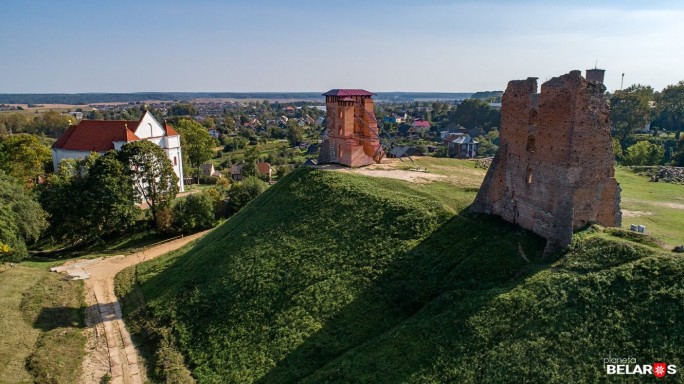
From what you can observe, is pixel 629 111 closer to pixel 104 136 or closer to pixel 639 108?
pixel 639 108

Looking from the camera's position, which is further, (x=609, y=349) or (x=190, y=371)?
(x=190, y=371)

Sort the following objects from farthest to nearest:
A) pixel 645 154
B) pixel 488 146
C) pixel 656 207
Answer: pixel 488 146 → pixel 645 154 → pixel 656 207

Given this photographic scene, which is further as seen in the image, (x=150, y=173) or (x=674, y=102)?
(x=674, y=102)

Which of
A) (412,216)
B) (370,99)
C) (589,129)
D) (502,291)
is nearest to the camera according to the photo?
(502,291)

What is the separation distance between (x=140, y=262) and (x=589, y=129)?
98.9ft

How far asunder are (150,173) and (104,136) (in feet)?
56.2

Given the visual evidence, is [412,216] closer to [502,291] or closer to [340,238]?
[340,238]

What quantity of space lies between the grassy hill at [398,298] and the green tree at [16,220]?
8.13m

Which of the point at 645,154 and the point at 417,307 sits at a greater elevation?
the point at 645,154

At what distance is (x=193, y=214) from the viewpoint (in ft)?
133

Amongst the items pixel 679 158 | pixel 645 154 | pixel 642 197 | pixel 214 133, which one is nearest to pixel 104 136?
pixel 642 197

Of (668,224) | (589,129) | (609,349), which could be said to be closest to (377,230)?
(589,129)

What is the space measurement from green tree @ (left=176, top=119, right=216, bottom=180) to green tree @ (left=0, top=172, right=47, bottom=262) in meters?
31.0

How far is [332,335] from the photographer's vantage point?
1827 cm
